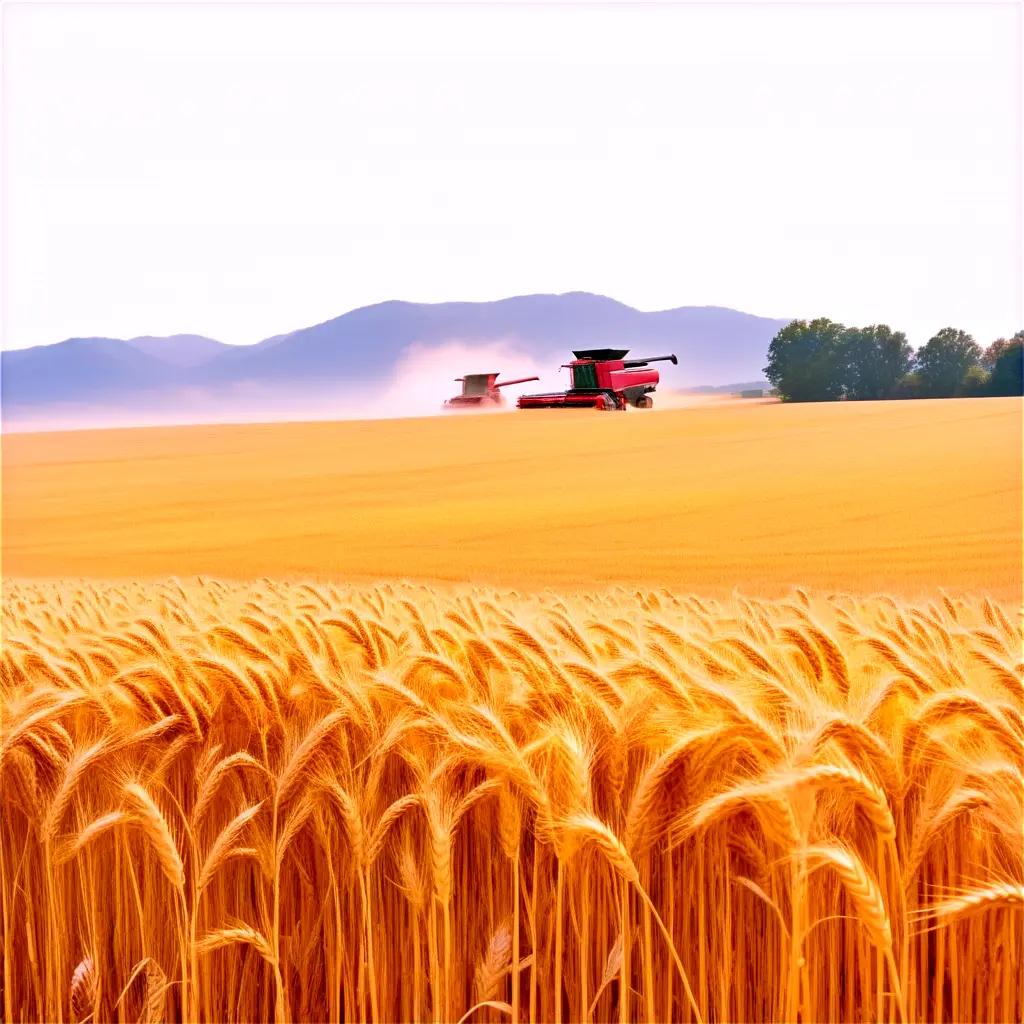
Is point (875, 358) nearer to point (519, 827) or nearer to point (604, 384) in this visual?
point (604, 384)

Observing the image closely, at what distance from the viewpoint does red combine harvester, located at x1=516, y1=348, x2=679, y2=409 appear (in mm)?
15945

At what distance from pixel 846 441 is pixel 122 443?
16257 millimetres

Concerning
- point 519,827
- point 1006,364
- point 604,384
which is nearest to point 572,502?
point 604,384

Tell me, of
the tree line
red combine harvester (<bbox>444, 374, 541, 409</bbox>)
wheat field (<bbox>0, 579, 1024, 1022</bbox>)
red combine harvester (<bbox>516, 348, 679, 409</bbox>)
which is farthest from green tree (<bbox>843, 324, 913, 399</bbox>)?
wheat field (<bbox>0, 579, 1024, 1022</bbox>)

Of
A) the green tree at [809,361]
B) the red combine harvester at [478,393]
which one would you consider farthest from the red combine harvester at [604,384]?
the green tree at [809,361]

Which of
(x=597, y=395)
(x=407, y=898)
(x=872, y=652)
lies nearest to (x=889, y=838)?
(x=872, y=652)

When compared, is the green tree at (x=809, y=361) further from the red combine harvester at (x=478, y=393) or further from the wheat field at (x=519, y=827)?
the wheat field at (x=519, y=827)

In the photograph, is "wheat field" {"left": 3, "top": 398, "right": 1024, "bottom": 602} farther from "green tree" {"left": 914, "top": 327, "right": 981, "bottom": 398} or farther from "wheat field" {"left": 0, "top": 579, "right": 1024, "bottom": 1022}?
"wheat field" {"left": 0, "top": 579, "right": 1024, "bottom": 1022}

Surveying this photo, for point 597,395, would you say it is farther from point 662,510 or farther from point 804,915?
point 804,915

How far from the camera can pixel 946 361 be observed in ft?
62.3

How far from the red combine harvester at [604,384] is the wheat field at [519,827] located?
13.1m

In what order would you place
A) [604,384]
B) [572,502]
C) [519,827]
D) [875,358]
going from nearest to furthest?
[519,827], [572,502], [604,384], [875,358]

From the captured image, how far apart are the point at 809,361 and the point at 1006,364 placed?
4.13 m

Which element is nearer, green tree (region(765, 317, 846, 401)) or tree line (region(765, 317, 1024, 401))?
tree line (region(765, 317, 1024, 401))
